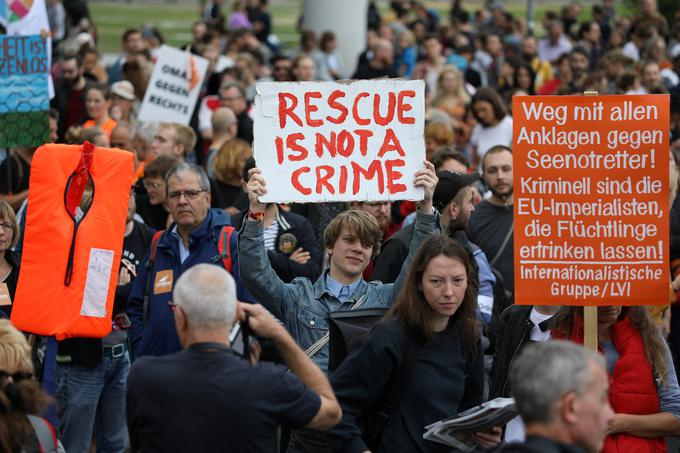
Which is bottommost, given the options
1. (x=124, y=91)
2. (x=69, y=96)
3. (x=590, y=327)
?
(x=590, y=327)

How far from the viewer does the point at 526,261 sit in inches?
225

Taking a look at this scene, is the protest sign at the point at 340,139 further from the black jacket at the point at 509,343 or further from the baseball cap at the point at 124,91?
the baseball cap at the point at 124,91

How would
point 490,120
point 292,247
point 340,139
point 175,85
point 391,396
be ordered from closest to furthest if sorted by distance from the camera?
point 391,396 < point 340,139 < point 292,247 < point 490,120 < point 175,85

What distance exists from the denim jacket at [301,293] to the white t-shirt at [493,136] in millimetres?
6454

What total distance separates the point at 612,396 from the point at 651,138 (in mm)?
1249

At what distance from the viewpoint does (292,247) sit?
7.73m

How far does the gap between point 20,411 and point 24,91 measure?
17.5ft

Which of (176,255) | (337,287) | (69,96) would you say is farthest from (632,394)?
(69,96)

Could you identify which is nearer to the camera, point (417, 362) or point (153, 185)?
point (417, 362)

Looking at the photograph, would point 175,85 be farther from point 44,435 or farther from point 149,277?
point 44,435

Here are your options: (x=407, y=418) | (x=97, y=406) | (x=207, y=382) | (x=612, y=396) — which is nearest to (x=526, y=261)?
(x=612, y=396)

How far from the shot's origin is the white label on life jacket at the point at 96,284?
648cm

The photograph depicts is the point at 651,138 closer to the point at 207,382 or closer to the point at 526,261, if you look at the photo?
the point at 526,261

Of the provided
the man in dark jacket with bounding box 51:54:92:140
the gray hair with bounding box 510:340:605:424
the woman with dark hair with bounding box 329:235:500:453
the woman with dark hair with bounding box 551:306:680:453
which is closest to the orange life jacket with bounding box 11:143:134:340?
the woman with dark hair with bounding box 329:235:500:453
